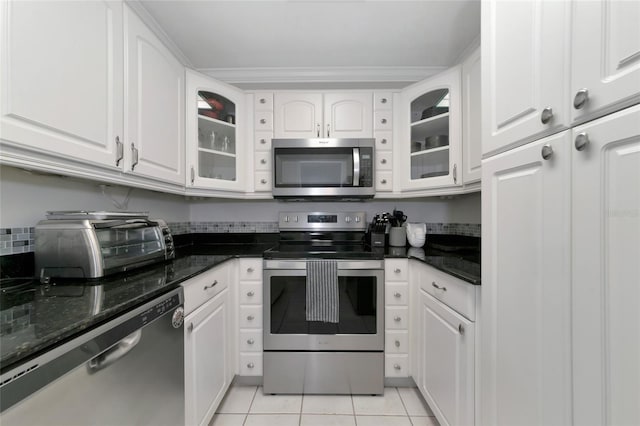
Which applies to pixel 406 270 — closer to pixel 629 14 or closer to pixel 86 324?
pixel 629 14

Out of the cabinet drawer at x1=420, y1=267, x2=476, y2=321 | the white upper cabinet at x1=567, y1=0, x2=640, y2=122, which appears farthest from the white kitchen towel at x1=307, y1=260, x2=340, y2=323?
the white upper cabinet at x1=567, y1=0, x2=640, y2=122

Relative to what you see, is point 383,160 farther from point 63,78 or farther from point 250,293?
point 63,78

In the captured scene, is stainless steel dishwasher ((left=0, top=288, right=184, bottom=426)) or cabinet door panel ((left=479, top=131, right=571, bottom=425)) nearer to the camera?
stainless steel dishwasher ((left=0, top=288, right=184, bottom=426))

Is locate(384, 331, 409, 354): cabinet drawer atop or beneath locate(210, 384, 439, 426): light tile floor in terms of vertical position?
atop

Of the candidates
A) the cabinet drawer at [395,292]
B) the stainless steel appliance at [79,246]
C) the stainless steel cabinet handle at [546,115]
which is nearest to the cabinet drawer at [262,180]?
the stainless steel appliance at [79,246]

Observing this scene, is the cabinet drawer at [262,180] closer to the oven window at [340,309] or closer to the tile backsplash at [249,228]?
the tile backsplash at [249,228]

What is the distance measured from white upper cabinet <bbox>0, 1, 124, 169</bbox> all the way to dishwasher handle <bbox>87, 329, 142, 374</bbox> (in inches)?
26.6

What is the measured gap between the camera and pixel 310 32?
5.28ft

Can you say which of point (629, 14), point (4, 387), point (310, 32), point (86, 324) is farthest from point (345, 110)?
point (4, 387)

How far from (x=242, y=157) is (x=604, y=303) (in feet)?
6.40

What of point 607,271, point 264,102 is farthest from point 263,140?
point 607,271

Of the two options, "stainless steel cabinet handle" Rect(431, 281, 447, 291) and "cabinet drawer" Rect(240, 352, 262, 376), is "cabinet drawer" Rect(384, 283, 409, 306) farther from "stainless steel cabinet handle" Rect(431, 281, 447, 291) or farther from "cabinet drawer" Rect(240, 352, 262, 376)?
"cabinet drawer" Rect(240, 352, 262, 376)

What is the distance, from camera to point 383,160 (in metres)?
1.92

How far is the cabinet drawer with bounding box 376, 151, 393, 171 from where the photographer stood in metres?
1.92
